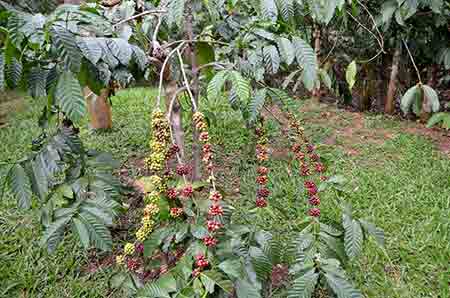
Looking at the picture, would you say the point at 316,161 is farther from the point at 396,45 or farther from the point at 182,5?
the point at 396,45

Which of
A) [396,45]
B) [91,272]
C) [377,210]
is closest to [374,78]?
[396,45]

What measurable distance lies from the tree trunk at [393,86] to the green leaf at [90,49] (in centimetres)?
282

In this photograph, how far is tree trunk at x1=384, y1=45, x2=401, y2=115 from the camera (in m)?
3.13

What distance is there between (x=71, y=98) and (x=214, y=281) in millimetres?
409

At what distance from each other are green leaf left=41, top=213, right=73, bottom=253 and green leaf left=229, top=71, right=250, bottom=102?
534 mm

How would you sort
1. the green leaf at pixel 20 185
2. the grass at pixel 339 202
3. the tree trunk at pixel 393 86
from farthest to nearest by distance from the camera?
the tree trunk at pixel 393 86
the grass at pixel 339 202
the green leaf at pixel 20 185

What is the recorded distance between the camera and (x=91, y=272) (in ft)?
5.33

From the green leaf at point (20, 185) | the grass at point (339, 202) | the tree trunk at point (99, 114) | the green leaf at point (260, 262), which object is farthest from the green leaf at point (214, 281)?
the tree trunk at point (99, 114)

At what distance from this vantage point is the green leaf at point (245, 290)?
29.5 inches

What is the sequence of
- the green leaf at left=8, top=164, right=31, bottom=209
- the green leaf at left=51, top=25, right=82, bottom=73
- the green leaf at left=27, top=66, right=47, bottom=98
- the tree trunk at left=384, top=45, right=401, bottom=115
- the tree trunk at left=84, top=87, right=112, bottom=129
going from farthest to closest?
1. the tree trunk at left=384, top=45, right=401, bottom=115
2. the tree trunk at left=84, top=87, right=112, bottom=129
3. the green leaf at left=8, top=164, right=31, bottom=209
4. the green leaf at left=27, top=66, right=47, bottom=98
5. the green leaf at left=51, top=25, right=82, bottom=73

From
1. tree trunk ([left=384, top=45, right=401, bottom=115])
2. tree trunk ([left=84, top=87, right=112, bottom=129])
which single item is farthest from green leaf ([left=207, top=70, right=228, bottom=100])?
tree trunk ([left=384, top=45, right=401, bottom=115])

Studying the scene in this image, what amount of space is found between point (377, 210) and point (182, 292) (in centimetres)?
154

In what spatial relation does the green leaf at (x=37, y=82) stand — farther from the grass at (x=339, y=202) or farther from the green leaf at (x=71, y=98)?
the grass at (x=339, y=202)

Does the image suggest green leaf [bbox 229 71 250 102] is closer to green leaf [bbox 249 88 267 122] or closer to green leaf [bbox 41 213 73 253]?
green leaf [bbox 249 88 267 122]
